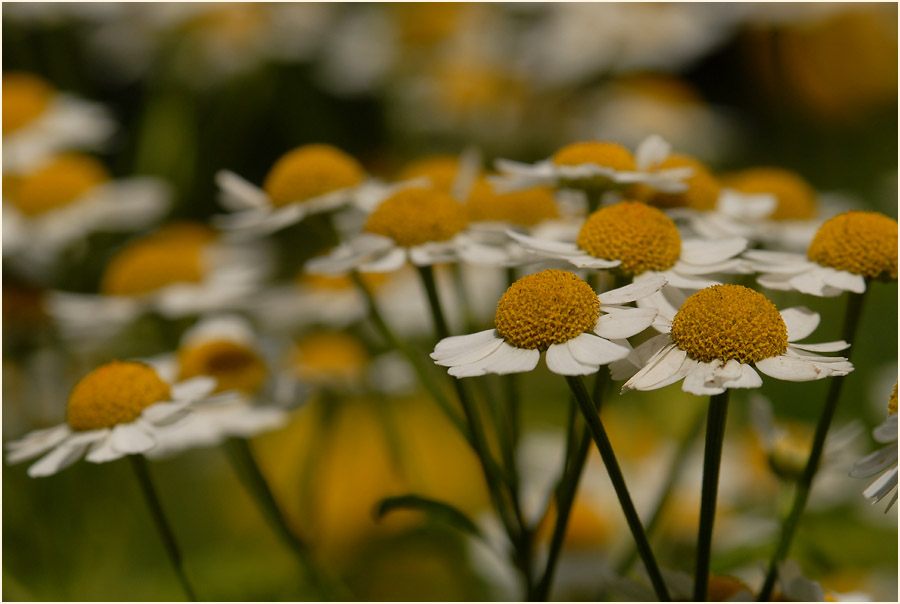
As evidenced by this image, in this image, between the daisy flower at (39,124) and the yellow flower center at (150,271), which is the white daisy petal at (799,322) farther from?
the daisy flower at (39,124)

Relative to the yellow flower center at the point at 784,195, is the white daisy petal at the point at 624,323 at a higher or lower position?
higher

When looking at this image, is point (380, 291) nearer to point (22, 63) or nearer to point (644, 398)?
point (644, 398)

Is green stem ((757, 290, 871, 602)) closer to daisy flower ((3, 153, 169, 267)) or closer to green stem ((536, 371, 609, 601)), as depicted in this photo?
green stem ((536, 371, 609, 601))

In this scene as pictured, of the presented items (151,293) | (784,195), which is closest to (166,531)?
(151,293)

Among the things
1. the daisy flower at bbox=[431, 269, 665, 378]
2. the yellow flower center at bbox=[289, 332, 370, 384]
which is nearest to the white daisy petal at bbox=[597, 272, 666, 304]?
the daisy flower at bbox=[431, 269, 665, 378]

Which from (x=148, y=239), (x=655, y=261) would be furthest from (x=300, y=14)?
(x=655, y=261)

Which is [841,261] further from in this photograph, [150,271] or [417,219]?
[150,271]

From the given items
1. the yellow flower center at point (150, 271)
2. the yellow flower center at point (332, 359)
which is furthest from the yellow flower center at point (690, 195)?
Result: the yellow flower center at point (150, 271)
